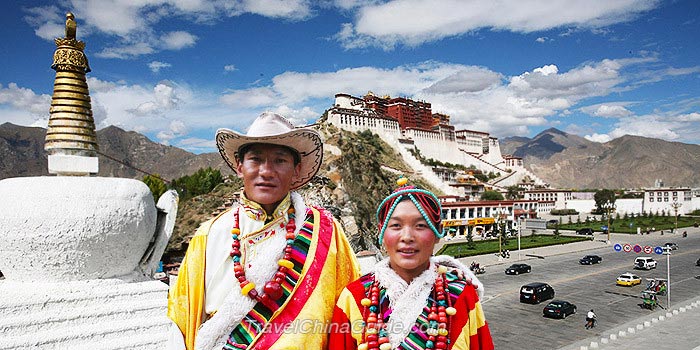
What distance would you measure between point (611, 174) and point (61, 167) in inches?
8509

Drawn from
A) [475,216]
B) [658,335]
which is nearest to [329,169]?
[475,216]

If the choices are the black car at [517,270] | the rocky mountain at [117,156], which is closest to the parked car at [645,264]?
the black car at [517,270]

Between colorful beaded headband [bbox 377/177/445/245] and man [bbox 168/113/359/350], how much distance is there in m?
0.60

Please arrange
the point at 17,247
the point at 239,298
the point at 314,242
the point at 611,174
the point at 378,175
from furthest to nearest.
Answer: the point at 611,174 → the point at 378,175 → the point at 17,247 → the point at 314,242 → the point at 239,298

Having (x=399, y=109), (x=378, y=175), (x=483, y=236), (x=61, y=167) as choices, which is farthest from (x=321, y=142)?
(x=399, y=109)

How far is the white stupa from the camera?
675cm

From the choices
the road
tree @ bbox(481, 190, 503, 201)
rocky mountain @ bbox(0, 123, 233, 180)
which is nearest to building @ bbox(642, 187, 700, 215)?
tree @ bbox(481, 190, 503, 201)

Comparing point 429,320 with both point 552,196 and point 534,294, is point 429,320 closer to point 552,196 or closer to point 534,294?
point 534,294

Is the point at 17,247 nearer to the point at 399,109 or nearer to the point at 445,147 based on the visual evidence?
the point at 399,109

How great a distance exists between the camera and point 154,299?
25.3 feet

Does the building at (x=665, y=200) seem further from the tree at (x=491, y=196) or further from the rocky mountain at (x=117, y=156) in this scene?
the rocky mountain at (x=117, y=156)

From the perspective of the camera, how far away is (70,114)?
809 cm

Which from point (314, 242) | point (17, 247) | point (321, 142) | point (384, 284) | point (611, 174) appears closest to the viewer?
point (384, 284)

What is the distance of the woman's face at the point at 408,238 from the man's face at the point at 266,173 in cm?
91
